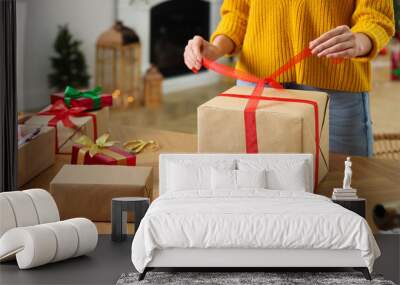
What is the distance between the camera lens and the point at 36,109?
7.73 meters

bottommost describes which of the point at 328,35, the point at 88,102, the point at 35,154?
the point at 35,154

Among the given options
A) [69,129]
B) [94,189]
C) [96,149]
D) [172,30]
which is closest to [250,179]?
[94,189]

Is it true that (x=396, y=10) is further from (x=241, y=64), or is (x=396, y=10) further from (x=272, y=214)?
(x=272, y=214)

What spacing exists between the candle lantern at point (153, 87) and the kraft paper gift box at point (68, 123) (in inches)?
143

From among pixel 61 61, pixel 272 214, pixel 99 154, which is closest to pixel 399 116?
pixel 61 61

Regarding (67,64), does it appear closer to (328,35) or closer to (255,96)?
(255,96)

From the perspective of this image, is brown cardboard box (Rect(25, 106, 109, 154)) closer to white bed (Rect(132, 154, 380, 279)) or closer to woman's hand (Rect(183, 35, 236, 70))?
woman's hand (Rect(183, 35, 236, 70))

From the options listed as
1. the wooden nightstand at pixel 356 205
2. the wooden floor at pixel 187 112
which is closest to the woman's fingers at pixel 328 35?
the wooden nightstand at pixel 356 205

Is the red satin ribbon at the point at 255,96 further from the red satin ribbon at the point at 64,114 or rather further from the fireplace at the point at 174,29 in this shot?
the fireplace at the point at 174,29

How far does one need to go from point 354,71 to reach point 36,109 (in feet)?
14.4

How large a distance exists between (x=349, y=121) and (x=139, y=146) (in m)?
1.29

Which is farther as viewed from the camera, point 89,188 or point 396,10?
point 396,10

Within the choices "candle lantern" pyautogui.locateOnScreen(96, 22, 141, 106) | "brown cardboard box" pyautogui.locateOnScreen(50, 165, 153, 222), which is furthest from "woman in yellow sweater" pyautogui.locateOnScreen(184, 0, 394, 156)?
"candle lantern" pyautogui.locateOnScreen(96, 22, 141, 106)

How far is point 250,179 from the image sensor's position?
3.70 m
